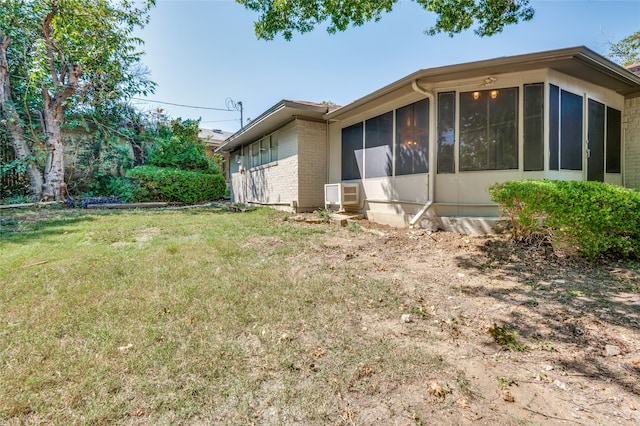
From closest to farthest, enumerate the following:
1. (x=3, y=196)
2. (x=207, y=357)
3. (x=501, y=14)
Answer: (x=207, y=357) < (x=501, y=14) < (x=3, y=196)

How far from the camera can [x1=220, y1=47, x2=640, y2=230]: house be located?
206 inches

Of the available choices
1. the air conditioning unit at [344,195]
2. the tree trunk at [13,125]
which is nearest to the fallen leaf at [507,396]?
the air conditioning unit at [344,195]

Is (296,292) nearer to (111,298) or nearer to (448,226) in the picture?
(111,298)

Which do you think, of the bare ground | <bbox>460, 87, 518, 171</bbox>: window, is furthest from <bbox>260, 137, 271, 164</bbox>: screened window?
the bare ground

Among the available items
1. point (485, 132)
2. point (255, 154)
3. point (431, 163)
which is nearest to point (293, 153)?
point (255, 154)

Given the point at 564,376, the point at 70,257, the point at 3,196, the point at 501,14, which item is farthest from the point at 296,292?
the point at 3,196

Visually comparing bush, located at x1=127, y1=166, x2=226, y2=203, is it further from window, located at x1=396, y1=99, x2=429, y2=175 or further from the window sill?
window, located at x1=396, y1=99, x2=429, y2=175

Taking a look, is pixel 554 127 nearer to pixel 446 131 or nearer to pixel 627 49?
pixel 446 131

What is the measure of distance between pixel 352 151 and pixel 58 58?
38.1ft

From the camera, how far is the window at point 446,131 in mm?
5727

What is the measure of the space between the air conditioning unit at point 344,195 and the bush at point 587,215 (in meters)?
4.11

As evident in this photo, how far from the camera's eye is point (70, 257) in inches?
152

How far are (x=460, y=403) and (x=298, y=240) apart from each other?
3891 millimetres

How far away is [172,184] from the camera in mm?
12758
